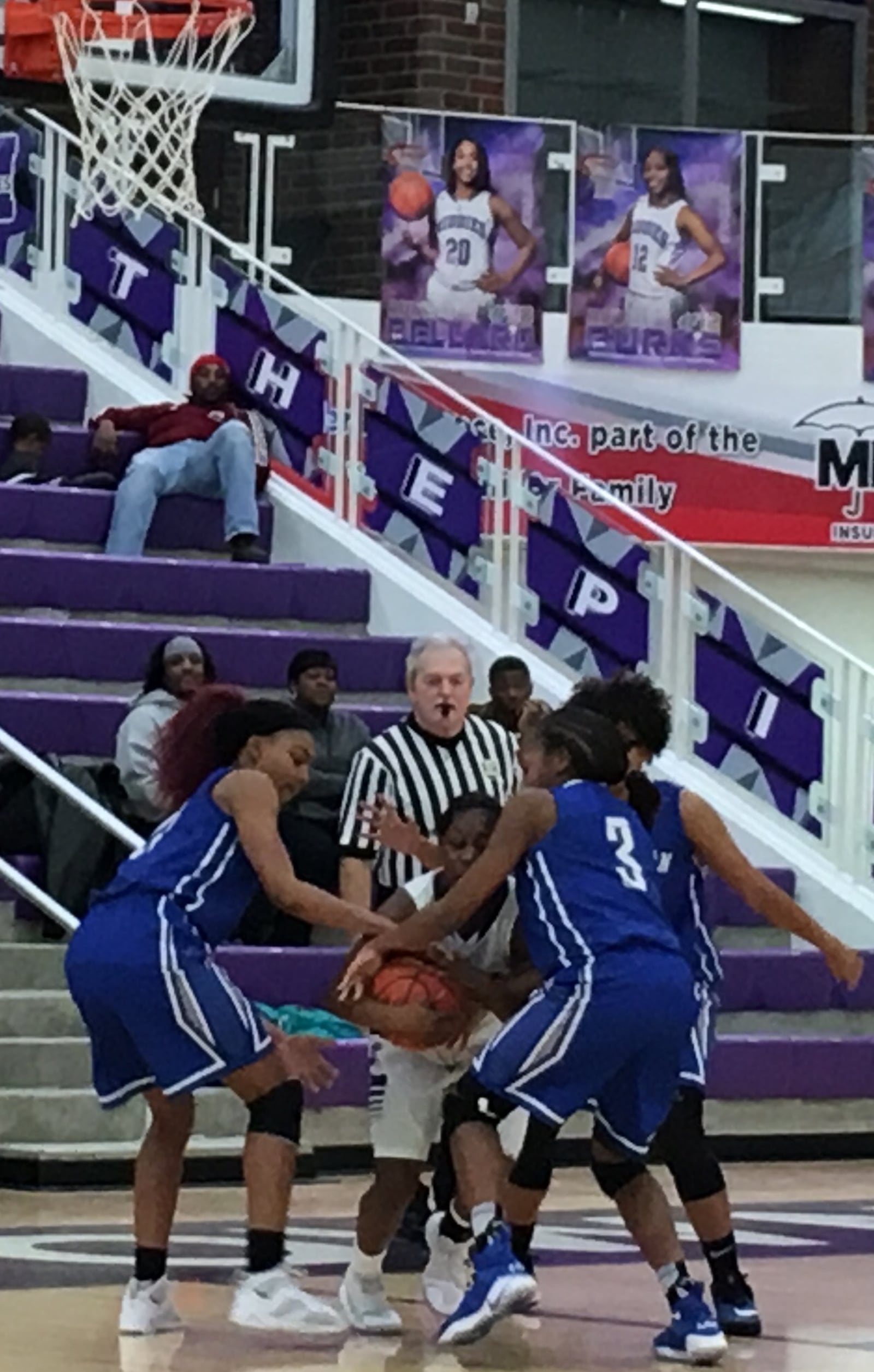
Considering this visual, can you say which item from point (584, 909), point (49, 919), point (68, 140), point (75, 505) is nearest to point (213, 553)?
point (75, 505)

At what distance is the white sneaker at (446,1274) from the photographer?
8062 mm

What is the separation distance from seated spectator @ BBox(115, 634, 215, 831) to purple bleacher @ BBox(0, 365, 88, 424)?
3074mm

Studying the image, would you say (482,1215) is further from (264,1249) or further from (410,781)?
(410,781)

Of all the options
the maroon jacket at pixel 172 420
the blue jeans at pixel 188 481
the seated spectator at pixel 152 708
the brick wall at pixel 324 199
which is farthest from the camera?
the brick wall at pixel 324 199

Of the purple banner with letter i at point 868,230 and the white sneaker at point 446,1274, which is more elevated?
the purple banner with letter i at point 868,230

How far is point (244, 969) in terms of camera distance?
12.3m

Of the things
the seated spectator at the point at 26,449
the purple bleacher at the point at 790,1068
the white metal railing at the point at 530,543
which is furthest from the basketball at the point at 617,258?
the purple bleacher at the point at 790,1068

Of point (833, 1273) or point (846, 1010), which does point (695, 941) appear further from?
point (846, 1010)

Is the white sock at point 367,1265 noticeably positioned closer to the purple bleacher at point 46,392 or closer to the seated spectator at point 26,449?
the seated spectator at point 26,449

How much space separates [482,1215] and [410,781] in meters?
1.94

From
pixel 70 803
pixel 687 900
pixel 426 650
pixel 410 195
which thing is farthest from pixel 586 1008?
pixel 410 195

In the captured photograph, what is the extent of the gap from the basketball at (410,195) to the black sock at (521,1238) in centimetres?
963

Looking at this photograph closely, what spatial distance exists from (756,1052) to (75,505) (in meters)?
4.37

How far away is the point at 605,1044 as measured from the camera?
713cm
